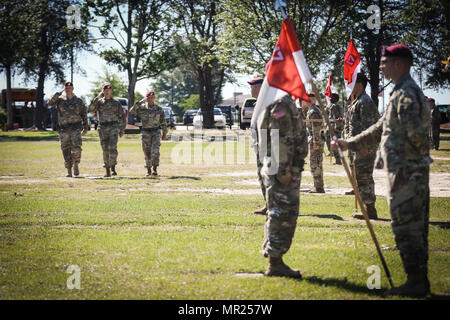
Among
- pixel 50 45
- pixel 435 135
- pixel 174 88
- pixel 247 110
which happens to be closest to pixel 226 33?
pixel 247 110

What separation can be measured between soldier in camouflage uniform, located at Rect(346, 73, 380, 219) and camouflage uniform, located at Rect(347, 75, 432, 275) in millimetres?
3408

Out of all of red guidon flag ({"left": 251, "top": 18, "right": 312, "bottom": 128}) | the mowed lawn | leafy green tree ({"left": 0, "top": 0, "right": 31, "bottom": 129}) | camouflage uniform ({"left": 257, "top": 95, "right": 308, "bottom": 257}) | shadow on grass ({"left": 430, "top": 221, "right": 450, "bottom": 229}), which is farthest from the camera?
leafy green tree ({"left": 0, "top": 0, "right": 31, "bottom": 129})

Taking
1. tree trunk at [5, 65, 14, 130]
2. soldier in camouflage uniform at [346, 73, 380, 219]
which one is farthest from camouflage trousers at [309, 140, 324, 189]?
tree trunk at [5, 65, 14, 130]

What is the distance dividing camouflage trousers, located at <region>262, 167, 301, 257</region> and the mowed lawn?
347 mm

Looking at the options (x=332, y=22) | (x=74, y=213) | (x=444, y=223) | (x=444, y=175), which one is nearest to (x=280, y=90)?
(x=444, y=223)

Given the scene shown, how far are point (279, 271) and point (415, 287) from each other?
1.35 metres

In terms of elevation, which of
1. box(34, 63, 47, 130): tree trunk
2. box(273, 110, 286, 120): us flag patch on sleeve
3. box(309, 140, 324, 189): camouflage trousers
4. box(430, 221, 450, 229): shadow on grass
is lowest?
box(430, 221, 450, 229): shadow on grass

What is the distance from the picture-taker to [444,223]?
8109 mm

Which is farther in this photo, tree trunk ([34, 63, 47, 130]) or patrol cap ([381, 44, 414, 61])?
tree trunk ([34, 63, 47, 130])

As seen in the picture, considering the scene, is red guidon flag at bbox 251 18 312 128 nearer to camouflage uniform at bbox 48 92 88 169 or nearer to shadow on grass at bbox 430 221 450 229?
shadow on grass at bbox 430 221 450 229

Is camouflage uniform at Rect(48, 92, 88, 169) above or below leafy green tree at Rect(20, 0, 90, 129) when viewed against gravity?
below

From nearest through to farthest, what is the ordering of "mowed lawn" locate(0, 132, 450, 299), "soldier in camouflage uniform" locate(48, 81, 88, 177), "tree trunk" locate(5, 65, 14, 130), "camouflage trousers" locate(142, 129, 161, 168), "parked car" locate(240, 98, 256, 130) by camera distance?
"mowed lawn" locate(0, 132, 450, 299) < "soldier in camouflage uniform" locate(48, 81, 88, 177) < "camouflage trousers" locate(142, 129, 161, 168) < "parked car" locate(240, 98, 256, 130) < "tree trunk" locate(5, 65, 14, 130)

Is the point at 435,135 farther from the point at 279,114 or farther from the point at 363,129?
the point at 279,114

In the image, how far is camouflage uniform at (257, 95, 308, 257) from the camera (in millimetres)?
5297
